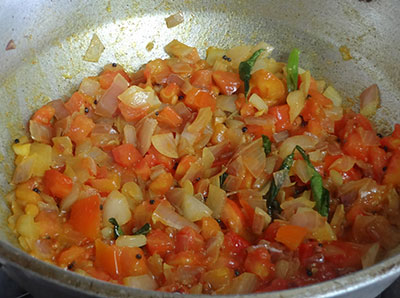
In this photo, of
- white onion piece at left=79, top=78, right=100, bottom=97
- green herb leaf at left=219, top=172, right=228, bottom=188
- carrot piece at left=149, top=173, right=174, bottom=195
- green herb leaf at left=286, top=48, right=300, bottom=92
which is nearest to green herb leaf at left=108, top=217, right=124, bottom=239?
carrot piece at left=149, top=173, right=174, bottom=195

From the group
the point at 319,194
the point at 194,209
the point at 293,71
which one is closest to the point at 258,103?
the point at 293,71

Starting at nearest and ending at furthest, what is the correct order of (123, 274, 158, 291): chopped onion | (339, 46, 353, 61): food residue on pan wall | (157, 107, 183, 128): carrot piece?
(123, 274, 158, 291): chopped onion < (157, 107, 183, 128): carrot piece < (339, 46, 353, 61): food residue on pan wall

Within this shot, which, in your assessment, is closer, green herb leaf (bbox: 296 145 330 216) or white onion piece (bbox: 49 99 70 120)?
green herb leaf (bbox: 296 145 330 216)

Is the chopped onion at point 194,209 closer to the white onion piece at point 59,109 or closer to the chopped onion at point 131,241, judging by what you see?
the chopped onion at point 131,241

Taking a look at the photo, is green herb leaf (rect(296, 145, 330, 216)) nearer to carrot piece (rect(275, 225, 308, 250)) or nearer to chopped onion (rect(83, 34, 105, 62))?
carrot piece (rect(275, 225, 308, 250))

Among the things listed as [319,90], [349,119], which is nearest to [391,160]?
[349,119]

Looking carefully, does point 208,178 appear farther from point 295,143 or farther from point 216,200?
point 295,143
